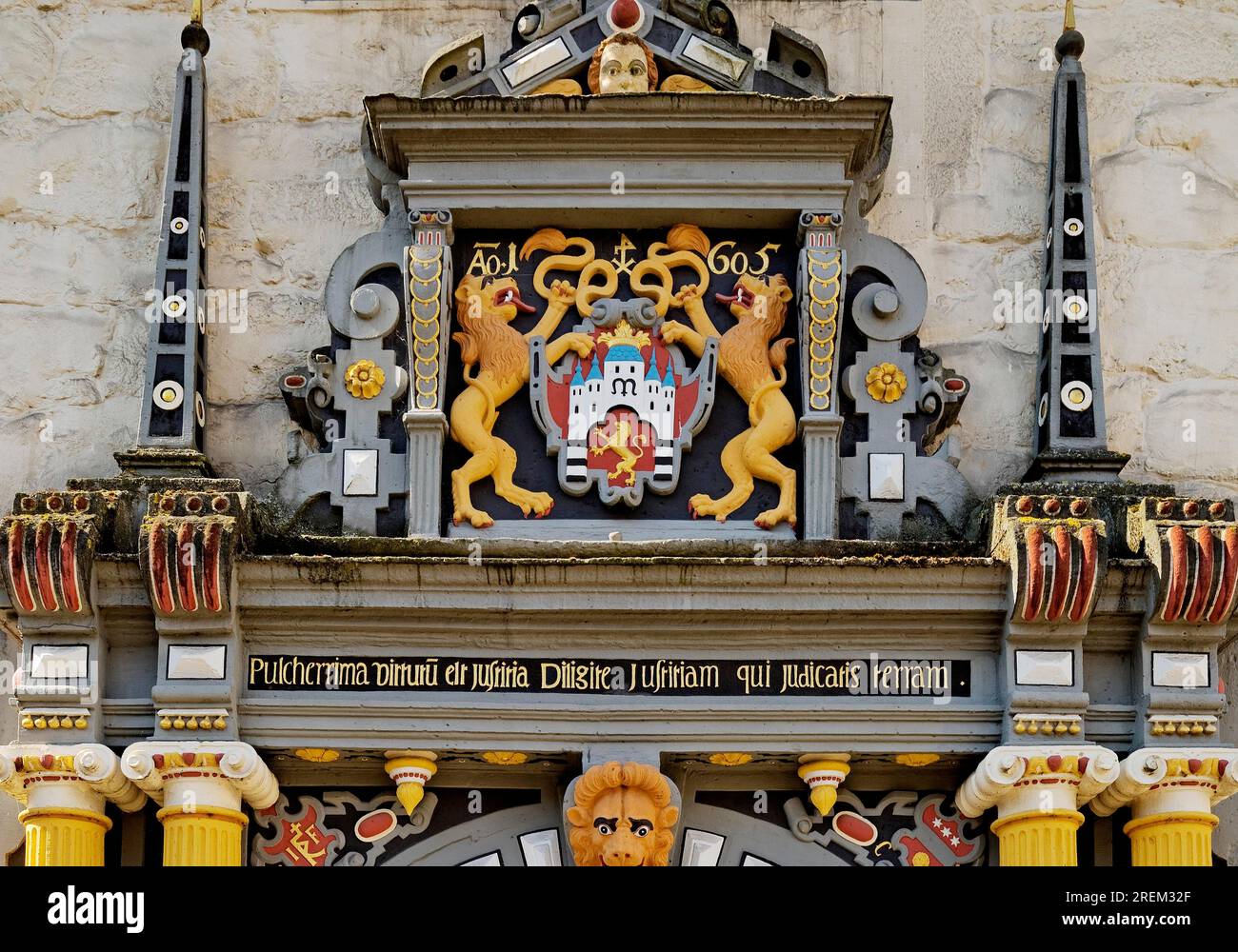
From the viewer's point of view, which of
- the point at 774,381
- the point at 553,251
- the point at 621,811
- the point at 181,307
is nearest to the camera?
the point at 621,811

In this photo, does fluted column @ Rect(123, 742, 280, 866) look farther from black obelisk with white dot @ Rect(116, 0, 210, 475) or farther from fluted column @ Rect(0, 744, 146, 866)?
black obelisk with white dot @ Rect(116, 0, 210, 475)

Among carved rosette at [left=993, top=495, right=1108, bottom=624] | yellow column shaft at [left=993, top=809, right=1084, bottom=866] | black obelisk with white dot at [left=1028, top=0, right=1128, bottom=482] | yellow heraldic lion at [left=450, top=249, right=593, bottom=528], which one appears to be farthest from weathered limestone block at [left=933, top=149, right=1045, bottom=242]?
yellow column shaft at [left=993, top=809, right=1084, bottom=866]

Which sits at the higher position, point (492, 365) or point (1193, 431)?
point (492, 365)

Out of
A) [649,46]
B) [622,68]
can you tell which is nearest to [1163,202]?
[649,46]

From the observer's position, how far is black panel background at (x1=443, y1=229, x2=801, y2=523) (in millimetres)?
11656

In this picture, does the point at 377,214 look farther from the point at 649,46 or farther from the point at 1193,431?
the point at 1193,431

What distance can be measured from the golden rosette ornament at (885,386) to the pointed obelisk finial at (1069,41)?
1.67 m

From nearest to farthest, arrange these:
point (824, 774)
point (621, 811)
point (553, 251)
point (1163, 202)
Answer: point (621, 811), point (824, 774), point (553, 251), point (1163, 202)

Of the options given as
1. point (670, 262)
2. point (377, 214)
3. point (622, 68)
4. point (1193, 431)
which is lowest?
point (1193, 431)

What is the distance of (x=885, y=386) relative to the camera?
11.8m

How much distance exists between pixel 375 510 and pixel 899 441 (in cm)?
207

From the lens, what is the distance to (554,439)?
1167 centimetres

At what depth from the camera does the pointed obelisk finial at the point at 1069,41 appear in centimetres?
1242

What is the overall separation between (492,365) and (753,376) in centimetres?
103
